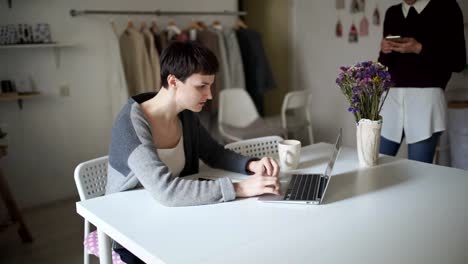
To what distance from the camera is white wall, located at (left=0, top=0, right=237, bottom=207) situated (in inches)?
121

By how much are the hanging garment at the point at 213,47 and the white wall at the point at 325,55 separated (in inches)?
44.1

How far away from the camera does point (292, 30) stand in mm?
4641

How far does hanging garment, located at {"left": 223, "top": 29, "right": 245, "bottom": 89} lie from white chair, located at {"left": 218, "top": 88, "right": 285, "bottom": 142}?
172 mm

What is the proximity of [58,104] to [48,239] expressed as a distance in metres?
1.04

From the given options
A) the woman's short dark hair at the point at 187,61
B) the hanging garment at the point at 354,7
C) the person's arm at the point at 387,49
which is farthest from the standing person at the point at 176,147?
the hanging garment at the point at 354,7

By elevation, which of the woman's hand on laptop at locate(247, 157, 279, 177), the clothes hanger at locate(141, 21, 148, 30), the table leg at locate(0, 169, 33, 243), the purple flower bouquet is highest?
the clothes hanger at locate(141, 21, 148, 30)

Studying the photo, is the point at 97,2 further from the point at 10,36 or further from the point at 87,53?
Result: the point at 10,36

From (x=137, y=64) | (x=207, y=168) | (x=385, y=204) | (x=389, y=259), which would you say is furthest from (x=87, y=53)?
(x=389, y=259)

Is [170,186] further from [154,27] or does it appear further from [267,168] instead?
[154,27]

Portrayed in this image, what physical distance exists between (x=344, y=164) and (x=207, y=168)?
545mm

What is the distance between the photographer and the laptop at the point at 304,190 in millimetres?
1309

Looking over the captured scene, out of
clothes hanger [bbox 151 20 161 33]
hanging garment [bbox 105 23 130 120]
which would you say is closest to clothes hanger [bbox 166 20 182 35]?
clothes hanger [bbox 151 20 161 33]

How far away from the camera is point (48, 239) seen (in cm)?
274

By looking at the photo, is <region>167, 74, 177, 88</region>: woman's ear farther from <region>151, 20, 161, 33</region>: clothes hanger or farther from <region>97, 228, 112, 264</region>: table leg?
<region>151, 20, 161, 33</region>: clothes hanger
